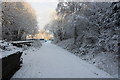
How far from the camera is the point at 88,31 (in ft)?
52.5

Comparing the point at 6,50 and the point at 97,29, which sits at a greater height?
the point at 97,29

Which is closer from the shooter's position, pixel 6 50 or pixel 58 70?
pixel 6 50

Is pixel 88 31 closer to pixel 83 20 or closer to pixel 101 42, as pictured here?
pixel 83 20

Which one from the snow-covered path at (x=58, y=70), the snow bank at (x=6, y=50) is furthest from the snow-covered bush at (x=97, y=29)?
the snow bank at (x=6, y=50)

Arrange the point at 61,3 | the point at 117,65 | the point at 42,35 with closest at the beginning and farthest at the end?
the point at 117,65 < the point at 61,3 < the point at 42,35

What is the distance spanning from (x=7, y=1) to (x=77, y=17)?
8061mm

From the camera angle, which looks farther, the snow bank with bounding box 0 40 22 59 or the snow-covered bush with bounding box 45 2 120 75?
the snow-covered bush with bounding box 45 2 120 75

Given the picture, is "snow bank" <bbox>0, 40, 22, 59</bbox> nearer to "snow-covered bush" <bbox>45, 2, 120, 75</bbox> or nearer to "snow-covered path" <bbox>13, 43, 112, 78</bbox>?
"snow-covered path" <bbox>13, 43, 112, 78</bbox>

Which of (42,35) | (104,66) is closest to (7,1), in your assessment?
(104,66)

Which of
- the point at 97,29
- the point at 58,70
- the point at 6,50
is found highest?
the point at 97,29

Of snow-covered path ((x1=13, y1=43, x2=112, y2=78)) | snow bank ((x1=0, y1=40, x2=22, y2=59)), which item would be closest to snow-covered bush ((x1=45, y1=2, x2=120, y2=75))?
snow-covered path ((x1=13, y1=43, x2=112, y2=78))

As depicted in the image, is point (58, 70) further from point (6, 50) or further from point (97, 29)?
point (97, 29)

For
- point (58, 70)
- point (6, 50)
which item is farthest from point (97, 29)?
point (6, 50)

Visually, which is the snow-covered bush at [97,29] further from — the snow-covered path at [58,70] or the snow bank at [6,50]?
the snow bank at [6,50]
